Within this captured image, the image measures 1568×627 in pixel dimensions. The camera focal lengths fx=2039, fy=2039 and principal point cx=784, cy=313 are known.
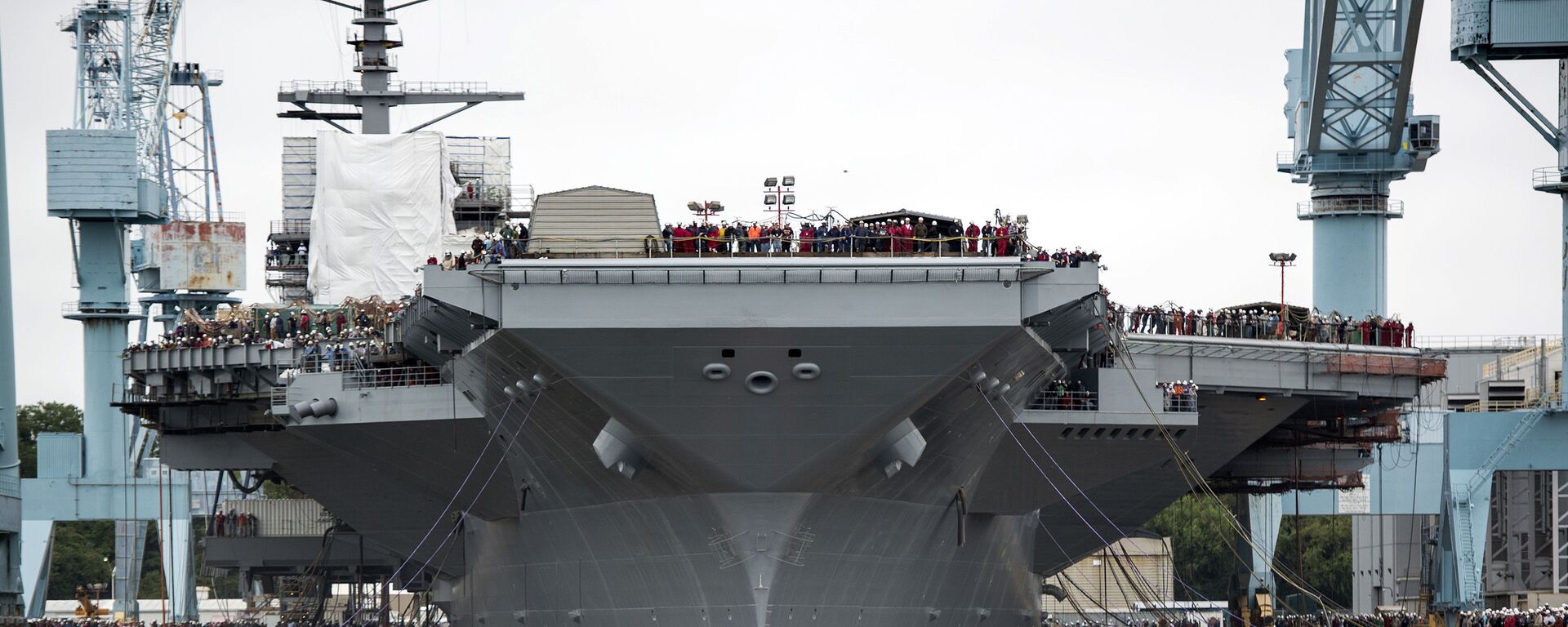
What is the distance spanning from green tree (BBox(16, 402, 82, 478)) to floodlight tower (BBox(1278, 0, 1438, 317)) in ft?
197

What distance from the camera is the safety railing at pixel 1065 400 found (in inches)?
1240

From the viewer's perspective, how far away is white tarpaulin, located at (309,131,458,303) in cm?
4500

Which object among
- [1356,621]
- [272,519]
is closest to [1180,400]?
[1356,621]

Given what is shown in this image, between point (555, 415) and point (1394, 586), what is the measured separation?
128ft

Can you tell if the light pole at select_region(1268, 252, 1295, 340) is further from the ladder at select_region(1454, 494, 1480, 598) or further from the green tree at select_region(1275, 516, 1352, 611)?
the green tree at select_region(1275, 516, 1352, 611)

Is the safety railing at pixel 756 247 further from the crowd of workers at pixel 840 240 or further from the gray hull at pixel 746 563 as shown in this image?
the gray hull at pixel 746 563

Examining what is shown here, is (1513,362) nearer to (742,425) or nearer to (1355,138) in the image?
(1355,138)

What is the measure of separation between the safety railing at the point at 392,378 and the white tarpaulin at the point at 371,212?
518 inches

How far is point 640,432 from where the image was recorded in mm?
26641

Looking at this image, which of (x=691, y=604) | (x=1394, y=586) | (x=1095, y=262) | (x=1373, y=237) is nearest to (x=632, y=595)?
A: (x=691, y=604)

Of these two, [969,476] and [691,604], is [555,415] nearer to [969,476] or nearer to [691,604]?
[691,604]

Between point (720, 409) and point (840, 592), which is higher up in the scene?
point (720, 409)

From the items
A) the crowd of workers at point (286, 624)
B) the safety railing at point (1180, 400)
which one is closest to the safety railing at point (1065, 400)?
the safety railing at point (1180, 400)

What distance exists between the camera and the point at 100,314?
A: 5900 cm
